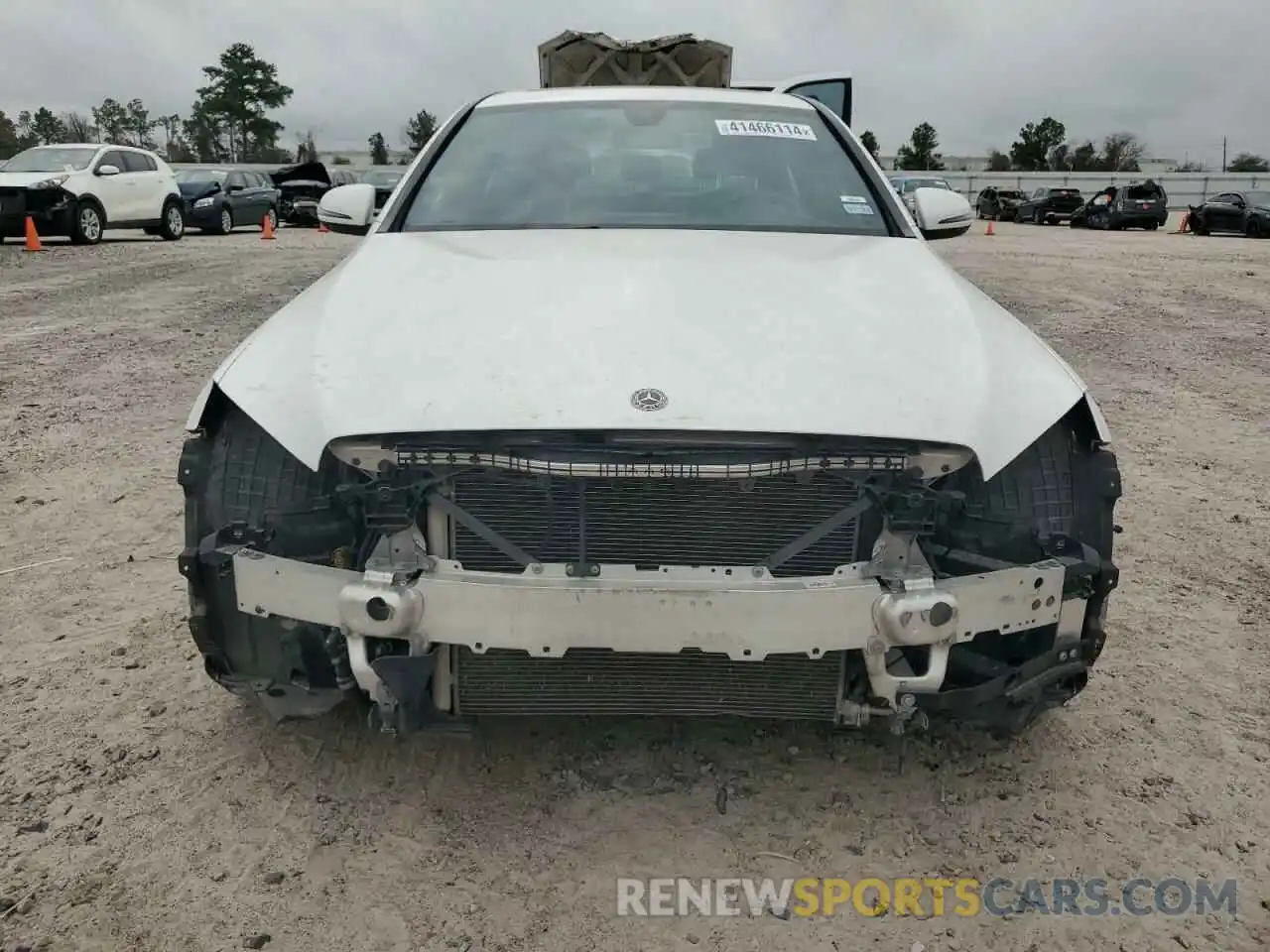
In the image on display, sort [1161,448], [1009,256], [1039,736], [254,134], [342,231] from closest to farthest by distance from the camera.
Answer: [1039,736], [342,231], [1161,448], [1009,256], [254,134]

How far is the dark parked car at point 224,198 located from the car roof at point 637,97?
16626 mm

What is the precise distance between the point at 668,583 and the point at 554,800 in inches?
28.2

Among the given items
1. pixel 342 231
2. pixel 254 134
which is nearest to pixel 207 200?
pixel 342 231

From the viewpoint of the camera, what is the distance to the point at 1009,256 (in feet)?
51.8

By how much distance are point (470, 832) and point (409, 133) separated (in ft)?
233

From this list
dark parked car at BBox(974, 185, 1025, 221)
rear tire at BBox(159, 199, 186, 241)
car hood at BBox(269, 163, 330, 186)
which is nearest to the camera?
rear tire at BBox(159, 199, 186, 241)

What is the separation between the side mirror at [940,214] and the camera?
339 centimetres

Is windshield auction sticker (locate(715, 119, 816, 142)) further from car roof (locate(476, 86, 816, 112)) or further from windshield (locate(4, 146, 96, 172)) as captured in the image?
windshield (locate(4, 146, 96, 172))

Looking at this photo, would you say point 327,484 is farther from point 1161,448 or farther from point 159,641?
point 1161,448

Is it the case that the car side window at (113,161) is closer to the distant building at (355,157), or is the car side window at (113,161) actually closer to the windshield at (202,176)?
the windshield at (202,176)

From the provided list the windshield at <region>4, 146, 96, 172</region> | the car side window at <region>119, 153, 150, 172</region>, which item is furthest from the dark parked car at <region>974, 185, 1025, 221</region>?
the windshield at <region>4, 146, 96, 172</region>

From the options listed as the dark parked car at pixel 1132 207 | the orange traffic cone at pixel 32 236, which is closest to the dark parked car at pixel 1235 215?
the dark parked car at pixel 1132 207

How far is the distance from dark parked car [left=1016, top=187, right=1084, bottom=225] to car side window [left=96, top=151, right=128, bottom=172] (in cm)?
2636

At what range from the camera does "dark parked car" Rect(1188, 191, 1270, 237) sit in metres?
23.2
